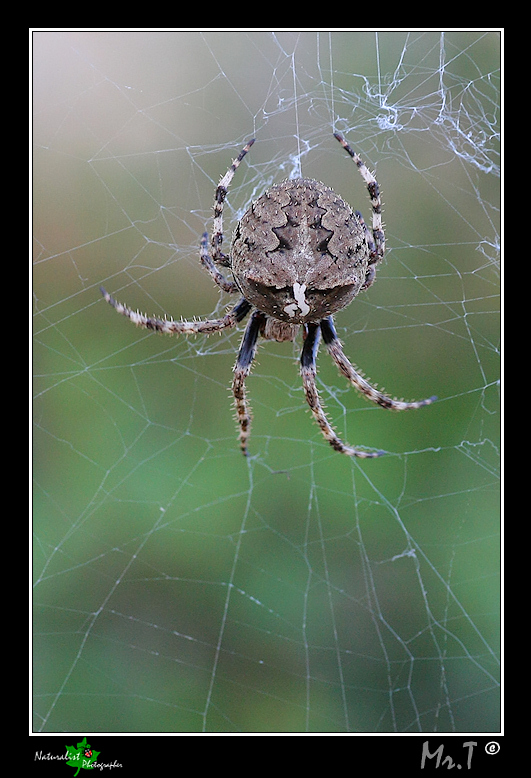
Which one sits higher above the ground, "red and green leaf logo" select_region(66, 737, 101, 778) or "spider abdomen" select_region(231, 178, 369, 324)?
"spider abdomen" select_region(231, 178, 369, 324)

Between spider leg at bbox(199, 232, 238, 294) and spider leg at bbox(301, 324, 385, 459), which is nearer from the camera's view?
spider leg at bbox(199, 232, 238, 294)

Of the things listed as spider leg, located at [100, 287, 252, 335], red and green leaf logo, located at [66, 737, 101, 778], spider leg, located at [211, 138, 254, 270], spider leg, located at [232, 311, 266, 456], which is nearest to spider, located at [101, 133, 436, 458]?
spider leg, located at [211, 138, 254, 270]

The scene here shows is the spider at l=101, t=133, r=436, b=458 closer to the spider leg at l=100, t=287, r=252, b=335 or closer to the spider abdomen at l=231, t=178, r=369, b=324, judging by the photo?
the spider abdomen at l=231, t=178, r=369, b=324

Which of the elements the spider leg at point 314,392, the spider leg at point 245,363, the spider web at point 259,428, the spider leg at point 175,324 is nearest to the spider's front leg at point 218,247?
the spider leg at point 175,324

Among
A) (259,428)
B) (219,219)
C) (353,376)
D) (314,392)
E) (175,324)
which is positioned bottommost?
(259,428)

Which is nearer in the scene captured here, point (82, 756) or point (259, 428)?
point (82, 756)

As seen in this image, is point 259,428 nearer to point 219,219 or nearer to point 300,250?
point 219,219

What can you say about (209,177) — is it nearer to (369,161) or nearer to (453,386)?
(369,161)

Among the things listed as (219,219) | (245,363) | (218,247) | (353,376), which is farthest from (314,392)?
(219,219)
